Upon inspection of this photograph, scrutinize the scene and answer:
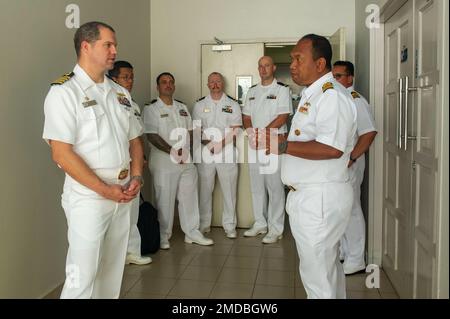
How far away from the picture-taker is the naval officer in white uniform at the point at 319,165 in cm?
192

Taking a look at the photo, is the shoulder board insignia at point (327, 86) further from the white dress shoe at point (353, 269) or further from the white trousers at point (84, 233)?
the white dress shoe at point (353, 269)

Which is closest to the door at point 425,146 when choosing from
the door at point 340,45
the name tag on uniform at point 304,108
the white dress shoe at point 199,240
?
the name tag on uniform at point 304,108

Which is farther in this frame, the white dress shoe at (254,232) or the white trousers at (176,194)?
the white dress shoe at (254,232)

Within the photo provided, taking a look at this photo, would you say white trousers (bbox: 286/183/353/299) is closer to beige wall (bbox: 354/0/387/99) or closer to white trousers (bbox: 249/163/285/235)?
beige wall (bbox: 354/0/387/99)

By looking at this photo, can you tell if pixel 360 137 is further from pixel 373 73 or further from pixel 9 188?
pixel 9 188

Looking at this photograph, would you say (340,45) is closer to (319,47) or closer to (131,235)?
(319,47)

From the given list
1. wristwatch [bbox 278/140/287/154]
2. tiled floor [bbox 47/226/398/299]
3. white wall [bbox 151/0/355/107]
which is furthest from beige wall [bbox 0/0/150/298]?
white wall [bbox 151/0/355/107]

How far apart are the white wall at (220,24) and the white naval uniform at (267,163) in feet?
2.60

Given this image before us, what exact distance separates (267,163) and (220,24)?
1744mm

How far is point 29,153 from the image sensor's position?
2.59 m

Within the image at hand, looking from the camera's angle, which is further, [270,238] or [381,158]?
[270,238]

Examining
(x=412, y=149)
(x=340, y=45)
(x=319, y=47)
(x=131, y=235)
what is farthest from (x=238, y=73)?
(x=319, y=47)

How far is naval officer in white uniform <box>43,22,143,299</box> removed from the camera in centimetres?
189

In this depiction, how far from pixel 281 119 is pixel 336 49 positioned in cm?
85
